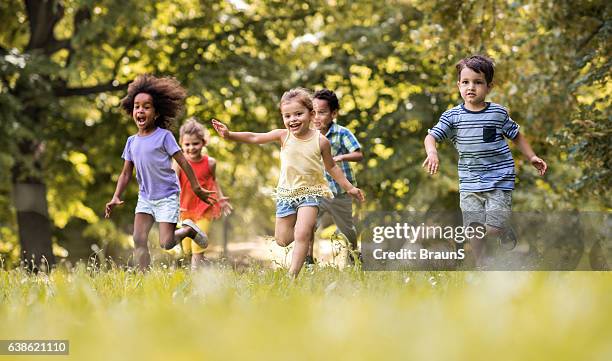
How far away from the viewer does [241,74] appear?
17.1 meters

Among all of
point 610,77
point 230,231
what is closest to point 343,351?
point 610,77

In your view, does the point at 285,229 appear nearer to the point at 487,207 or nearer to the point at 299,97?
the point at 299,97

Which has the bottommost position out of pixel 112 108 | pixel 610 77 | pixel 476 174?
pixel 476 174

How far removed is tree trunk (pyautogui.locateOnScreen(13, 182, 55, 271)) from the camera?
1798 cm

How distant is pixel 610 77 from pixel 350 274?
5611mm

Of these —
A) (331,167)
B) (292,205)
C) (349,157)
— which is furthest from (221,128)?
(349,157)

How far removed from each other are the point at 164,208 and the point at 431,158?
8.82ft

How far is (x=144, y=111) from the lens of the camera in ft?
25.6

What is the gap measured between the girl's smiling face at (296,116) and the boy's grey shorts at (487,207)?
1388 millimetres

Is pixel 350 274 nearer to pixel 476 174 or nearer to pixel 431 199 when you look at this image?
pixel 476 174

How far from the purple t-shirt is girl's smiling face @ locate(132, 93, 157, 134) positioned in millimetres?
107

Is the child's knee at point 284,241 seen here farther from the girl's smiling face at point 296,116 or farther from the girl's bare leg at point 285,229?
the girl's smiling face at point 296,116

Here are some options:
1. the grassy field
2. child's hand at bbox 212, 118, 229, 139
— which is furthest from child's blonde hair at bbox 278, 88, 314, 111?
the grassy field

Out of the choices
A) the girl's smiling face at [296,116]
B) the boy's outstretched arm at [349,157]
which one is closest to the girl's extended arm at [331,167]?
the girl's smiling face at [296,116]
